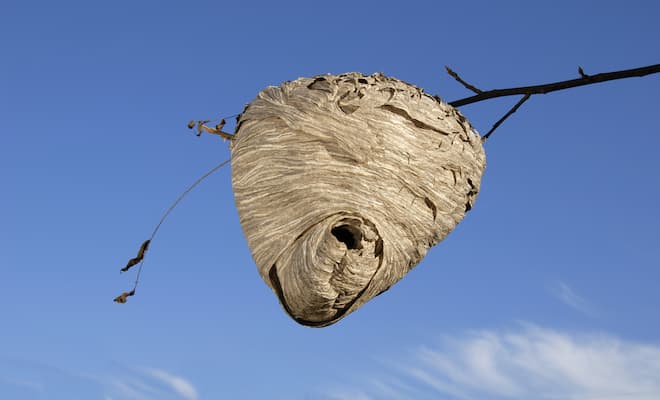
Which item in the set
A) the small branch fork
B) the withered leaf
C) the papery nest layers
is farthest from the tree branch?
the withered leaf

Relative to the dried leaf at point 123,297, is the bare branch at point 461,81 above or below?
above

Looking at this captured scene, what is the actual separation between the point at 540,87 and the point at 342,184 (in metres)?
0.83

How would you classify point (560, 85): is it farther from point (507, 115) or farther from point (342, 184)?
point (342, 184)

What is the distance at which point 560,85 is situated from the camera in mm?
3500

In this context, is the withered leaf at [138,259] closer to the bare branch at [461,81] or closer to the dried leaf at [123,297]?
the dried leaf at [123,297]

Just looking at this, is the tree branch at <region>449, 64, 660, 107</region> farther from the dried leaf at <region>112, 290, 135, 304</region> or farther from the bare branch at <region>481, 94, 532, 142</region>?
the dried leaf at <region>112, 290, 135, 304</region>

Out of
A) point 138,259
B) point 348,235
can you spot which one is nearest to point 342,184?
point 348,235

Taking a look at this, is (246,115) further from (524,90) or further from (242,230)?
(524,90)

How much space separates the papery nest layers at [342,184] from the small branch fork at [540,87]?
0.28 metres

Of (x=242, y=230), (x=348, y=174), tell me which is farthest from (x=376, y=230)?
(x=242, y=230)

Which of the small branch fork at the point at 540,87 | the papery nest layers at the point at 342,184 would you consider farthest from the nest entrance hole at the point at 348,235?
the small branch fork at the point at 540,87

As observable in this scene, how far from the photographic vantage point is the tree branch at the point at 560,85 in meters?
3.44

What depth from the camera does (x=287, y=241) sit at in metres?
3.10

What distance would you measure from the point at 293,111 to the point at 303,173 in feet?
0.62
